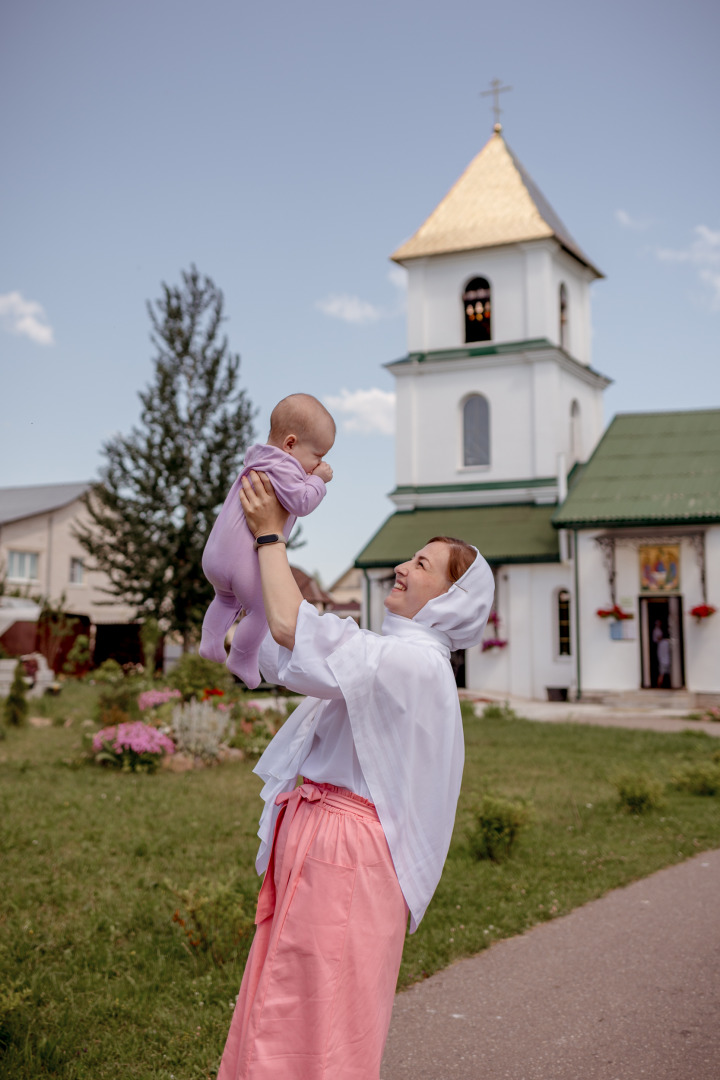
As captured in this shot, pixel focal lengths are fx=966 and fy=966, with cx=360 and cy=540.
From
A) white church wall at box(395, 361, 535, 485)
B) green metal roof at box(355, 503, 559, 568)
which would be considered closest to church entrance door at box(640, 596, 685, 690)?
green metal roof at box(355, 503, 559, 568)

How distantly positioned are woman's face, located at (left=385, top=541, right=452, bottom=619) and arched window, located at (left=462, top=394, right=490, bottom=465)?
24.3 metres

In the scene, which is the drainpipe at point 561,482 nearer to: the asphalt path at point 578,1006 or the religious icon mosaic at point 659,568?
the religious icon mosaic at point 659,568

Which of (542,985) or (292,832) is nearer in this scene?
(292,832)

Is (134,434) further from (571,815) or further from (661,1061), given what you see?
(661,1061)

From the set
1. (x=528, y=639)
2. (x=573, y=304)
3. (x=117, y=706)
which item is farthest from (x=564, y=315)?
(x=117, y=706)

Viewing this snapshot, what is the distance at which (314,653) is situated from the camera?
256cm

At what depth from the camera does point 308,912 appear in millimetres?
2652

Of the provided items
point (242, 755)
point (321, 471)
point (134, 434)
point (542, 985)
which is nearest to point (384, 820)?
point (321, 471)

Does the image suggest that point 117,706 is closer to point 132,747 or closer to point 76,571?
point 132,747

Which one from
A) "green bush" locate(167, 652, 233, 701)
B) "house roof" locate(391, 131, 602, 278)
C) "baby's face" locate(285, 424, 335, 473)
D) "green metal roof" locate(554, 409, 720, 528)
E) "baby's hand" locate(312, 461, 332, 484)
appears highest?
"house roof" locate(391, 131, 602, 278)

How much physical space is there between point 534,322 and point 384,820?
2499cm

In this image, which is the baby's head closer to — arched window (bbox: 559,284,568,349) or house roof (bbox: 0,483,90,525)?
arched window (bbox: 559,284,568,349)

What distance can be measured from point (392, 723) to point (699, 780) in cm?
898

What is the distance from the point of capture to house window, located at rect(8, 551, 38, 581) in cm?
3659
